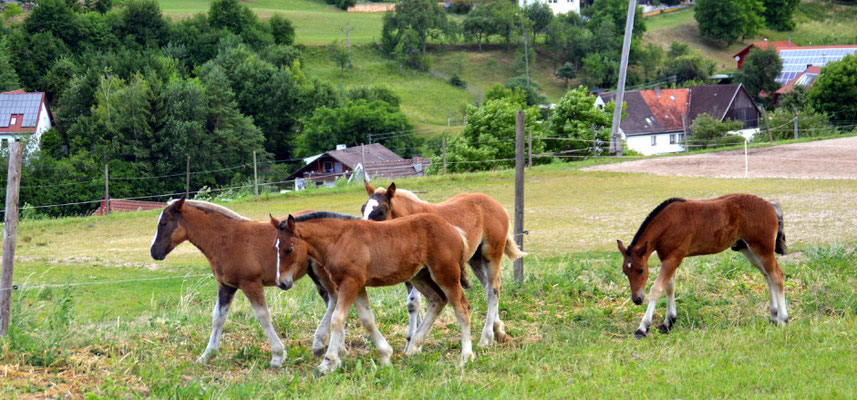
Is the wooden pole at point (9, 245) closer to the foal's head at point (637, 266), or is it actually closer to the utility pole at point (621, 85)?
the foal's head at point (637, 266)

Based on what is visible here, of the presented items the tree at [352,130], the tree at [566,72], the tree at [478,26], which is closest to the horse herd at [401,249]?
the tree at [352,130]

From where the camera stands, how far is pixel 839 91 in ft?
170

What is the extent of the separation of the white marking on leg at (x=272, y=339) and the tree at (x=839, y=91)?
5274cm

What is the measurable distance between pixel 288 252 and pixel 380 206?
4.80 feet

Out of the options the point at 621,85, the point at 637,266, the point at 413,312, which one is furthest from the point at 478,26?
the point at 413,312

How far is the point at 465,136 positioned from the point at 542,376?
3652 cm

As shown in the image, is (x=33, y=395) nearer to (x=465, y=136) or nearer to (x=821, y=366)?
(x=821, y=366)

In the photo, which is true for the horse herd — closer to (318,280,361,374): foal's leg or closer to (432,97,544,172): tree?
(318,280,361,374): foal's leg

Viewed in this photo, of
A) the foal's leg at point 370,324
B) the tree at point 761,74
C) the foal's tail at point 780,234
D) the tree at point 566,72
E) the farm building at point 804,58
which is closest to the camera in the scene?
the foal's leg at point 370,324

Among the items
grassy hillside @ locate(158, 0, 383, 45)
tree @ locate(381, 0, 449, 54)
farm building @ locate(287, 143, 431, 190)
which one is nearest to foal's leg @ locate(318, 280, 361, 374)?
farm building @ locate(287, 143, 431, 190)

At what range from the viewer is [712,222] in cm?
813

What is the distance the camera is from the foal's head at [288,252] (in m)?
6.59

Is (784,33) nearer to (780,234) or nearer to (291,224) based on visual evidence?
(780,234)

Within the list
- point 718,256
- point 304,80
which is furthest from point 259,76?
point 718,256
